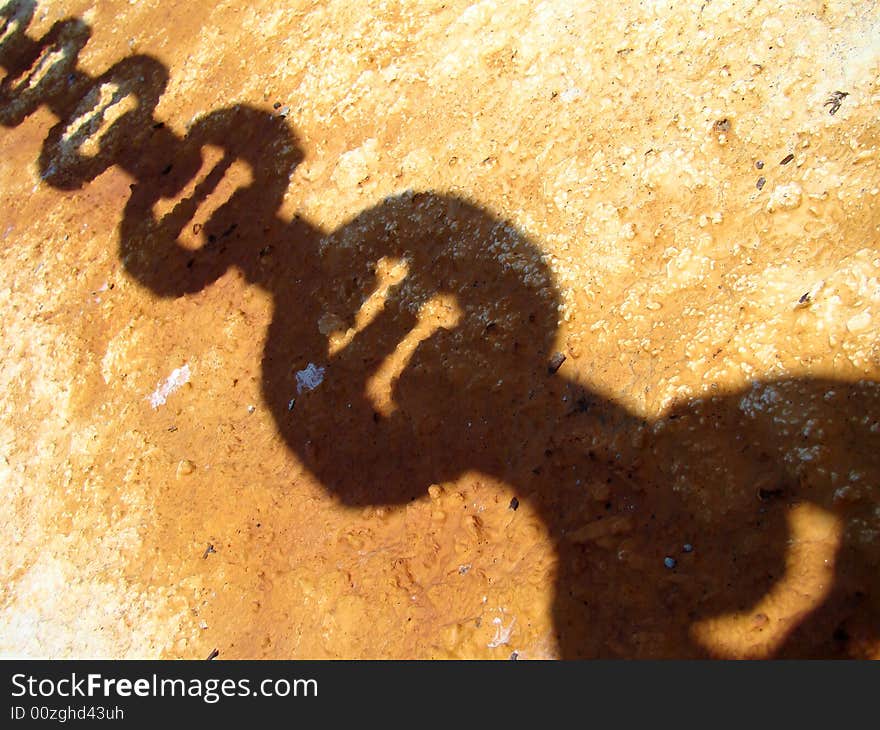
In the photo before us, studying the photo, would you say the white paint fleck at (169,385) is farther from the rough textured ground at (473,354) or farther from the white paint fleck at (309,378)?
the white paint fleck at (309,378)

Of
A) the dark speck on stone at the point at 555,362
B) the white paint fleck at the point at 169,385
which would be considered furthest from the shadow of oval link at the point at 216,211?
the dark speck on stone at the point at 555,362

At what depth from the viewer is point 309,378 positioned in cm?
441

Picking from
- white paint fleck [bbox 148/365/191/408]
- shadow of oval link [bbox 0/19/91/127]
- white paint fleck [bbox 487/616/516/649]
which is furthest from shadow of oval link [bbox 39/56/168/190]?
white paint fleck [bbox 487/616/516/649]

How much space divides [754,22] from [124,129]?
5.20m

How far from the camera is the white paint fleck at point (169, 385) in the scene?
4.91m

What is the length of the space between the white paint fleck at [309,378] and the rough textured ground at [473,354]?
0.01 metres

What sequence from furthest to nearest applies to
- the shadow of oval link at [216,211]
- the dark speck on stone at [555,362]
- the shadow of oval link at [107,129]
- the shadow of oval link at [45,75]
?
1. the shadow of oval link at [45,75]
2. the shadow of oval link at [107,129]
3. the shadow of oval link at [216,211]
4. the dark speck on stone at [555,362]

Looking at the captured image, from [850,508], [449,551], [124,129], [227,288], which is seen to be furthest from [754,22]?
[124,129]

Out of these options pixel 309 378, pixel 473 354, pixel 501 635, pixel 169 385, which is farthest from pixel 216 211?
pixel 501 635

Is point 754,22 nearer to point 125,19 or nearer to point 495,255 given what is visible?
point 495,255

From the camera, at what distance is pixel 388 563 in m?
3.67

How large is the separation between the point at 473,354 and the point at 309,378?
1.09 metres

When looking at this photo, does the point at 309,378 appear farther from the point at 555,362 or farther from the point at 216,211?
the point at 216,211

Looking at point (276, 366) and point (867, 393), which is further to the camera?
point (276, 366)
